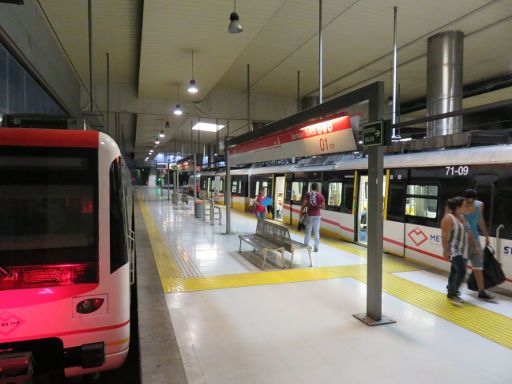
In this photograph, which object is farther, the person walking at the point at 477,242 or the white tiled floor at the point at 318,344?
the person walking at the point at 477,242

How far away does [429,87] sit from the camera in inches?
380

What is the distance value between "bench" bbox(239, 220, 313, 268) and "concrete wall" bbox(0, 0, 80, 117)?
18.3 feet

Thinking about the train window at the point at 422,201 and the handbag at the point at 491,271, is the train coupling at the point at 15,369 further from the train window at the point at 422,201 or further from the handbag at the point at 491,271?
the train window at the point at 422,201

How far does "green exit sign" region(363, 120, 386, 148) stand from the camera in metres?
4.25

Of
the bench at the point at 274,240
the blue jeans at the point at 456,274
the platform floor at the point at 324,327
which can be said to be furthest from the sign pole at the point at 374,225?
the bench at the point at 274,240

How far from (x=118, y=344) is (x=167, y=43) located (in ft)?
24.4

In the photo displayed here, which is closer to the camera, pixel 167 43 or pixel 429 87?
pixel 167 43

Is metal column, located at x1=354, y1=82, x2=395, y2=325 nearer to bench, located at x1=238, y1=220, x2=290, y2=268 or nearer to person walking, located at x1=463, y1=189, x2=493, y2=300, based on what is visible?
person walking, located at x1=463, y1=189, x2=493, y2=300

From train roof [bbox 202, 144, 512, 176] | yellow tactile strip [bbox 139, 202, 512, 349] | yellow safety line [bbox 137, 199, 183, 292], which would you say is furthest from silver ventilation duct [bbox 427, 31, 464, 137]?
yellow safety line [bbox 137, 199, 183, 292]

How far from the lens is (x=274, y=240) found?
7.56m

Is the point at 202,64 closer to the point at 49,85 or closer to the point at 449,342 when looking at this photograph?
the point at 49,85

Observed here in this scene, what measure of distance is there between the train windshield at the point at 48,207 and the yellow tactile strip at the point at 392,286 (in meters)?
2.93

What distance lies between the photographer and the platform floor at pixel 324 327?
3.36m

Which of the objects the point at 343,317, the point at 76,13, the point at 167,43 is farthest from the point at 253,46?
the point at 343,317
